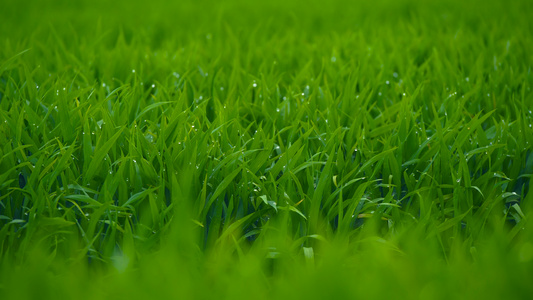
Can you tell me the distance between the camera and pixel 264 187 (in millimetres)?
1581

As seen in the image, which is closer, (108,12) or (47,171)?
(47,171)

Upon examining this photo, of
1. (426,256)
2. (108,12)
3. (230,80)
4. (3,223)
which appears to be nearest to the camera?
(426,256)

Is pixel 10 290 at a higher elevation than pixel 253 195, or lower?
higher

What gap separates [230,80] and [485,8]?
10.3 ft

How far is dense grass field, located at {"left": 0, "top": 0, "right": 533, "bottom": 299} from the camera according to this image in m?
1.10

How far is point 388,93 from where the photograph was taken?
261 cm

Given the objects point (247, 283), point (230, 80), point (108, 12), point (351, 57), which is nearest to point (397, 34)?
point (351, 57)

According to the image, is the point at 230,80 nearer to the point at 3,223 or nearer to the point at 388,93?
the point at 388,93

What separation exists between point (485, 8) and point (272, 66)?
2831mm

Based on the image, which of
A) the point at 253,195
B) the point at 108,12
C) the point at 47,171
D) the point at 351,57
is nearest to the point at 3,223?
the point at 47,171

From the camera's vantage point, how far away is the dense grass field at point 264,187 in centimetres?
110

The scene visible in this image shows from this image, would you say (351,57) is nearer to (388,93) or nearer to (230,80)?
(388,93)

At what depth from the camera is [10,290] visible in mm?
1003

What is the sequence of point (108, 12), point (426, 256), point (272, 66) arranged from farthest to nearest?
1. point (108, 12)
2. point (272, 66)
3. point (426, 256)
